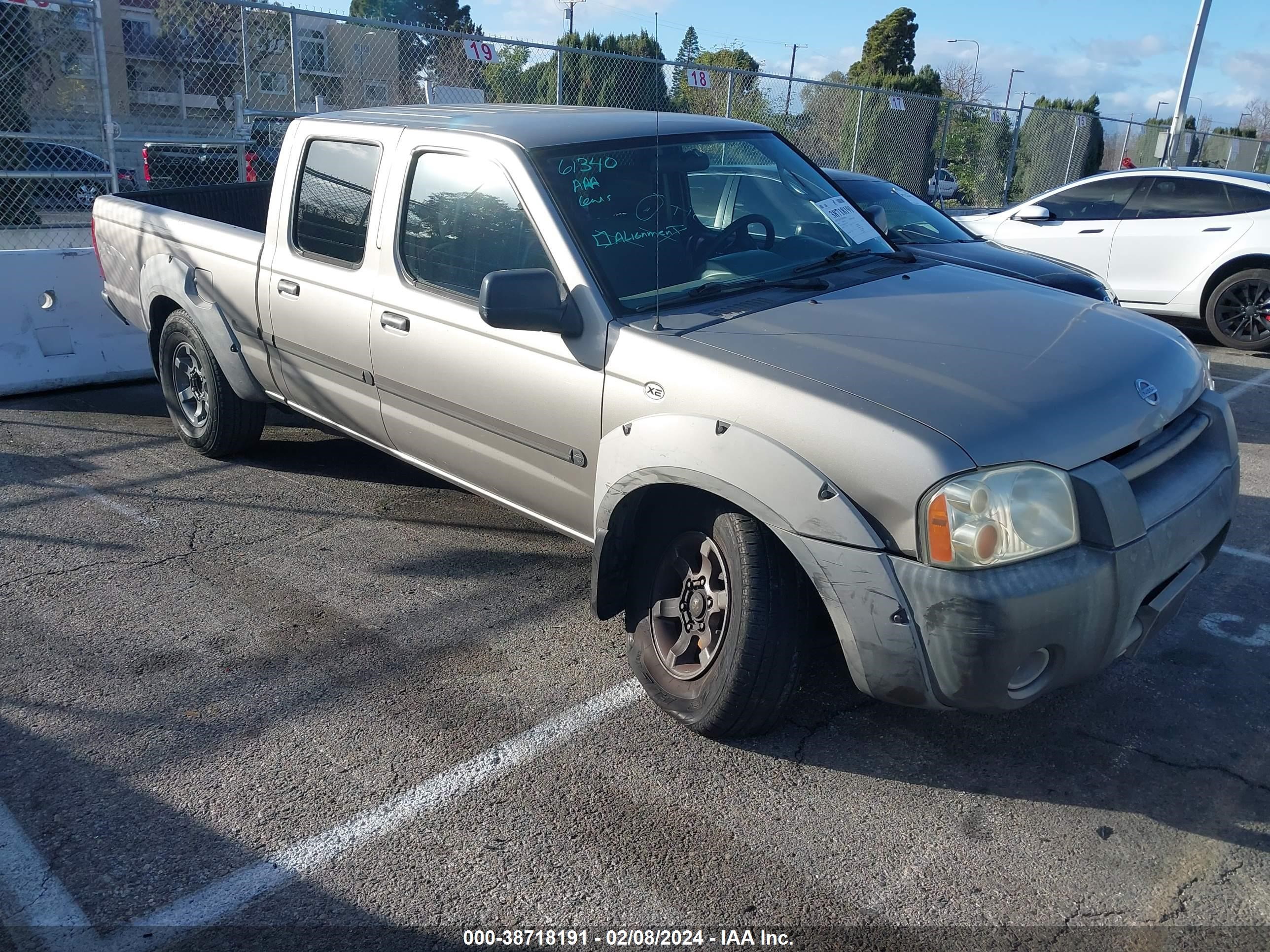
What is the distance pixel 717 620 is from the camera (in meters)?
3.29

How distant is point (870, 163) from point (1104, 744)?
1752 centimetres

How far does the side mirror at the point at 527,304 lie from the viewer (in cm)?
333

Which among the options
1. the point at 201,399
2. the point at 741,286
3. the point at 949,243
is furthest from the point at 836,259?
the point at 949,243

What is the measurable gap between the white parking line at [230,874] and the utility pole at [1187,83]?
67.6 ft

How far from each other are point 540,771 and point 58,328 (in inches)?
234

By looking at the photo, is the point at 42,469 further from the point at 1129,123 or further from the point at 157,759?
the point at 1129,123

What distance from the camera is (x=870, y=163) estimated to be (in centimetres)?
1923

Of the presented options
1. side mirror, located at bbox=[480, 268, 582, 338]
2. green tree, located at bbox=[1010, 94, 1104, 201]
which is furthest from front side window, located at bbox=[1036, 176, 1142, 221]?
green tree, located at bbox=[1010, 94, 1104, 201]

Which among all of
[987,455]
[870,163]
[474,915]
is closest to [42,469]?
[474,915]

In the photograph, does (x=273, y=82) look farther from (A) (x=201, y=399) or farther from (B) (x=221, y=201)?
(A) (x=201, y=399)

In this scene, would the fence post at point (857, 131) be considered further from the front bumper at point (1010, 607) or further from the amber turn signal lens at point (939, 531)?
the amber turn signal lens at point (939, 531)

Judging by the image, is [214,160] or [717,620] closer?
[717,620]

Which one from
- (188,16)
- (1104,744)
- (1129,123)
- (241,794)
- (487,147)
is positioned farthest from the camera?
(1129,123)

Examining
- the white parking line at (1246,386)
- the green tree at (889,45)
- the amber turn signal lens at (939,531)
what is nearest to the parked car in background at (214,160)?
the white parking line at (1246,386)
